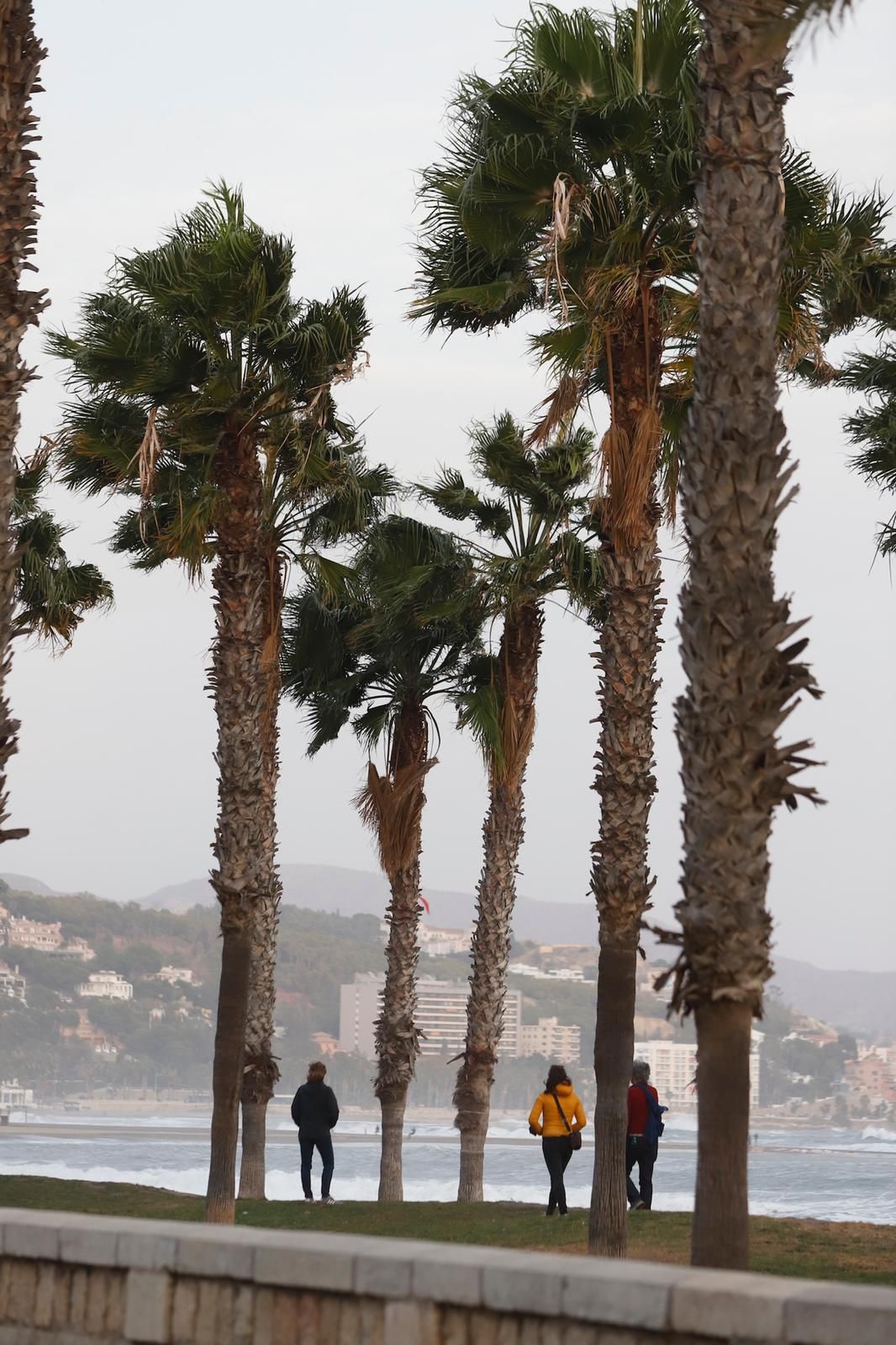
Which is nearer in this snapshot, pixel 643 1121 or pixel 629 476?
pixel 629 476

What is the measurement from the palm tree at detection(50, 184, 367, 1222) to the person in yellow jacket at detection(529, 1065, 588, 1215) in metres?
2.86

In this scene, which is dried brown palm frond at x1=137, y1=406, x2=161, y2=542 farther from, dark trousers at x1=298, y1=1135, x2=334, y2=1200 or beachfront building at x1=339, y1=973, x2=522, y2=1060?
beachfront building at x1=339, y1=973, x2=522, y2=1060

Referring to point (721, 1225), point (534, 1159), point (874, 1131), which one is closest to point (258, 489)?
point (721, 1225)

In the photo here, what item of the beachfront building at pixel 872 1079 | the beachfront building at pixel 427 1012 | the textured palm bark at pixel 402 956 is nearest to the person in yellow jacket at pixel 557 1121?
the textured palm bark at pixel 402 956

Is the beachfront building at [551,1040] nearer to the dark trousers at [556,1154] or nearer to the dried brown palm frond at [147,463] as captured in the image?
the dark trousers at [556,1154]

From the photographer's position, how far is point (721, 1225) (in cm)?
740

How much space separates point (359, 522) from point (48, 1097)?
146m

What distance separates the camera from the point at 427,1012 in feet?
577

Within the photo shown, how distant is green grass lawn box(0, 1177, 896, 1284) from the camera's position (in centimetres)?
1303

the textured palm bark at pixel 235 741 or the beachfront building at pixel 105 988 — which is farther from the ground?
the textured palm bark at pixel 235 741

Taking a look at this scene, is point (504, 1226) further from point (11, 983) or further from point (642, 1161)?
point (11, 983)

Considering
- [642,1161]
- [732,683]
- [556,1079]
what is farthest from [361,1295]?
[642,1161]

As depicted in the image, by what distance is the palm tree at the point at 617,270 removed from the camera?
43.7 feet

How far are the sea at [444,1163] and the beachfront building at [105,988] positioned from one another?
13.6 m
